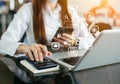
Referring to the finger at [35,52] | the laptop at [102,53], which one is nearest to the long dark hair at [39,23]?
the finger at [35,52]

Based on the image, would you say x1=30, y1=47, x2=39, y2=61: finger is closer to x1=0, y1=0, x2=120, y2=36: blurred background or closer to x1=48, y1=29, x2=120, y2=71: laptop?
x1=48, y1=29, x2=120, y2=71: laptop

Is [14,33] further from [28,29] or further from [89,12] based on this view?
[89,12]

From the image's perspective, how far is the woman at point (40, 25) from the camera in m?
0.85

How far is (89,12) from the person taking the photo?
1810mm

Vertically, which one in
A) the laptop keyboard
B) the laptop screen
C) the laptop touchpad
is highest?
the laptop screen

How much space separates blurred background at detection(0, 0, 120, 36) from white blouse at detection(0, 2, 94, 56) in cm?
49

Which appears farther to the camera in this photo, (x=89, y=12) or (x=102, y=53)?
(x=89, y=12)

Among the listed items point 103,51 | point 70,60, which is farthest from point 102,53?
point 70,60

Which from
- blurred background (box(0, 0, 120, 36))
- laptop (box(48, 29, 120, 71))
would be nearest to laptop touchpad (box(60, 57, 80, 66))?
laptop (box(48, 29, 120, 71))

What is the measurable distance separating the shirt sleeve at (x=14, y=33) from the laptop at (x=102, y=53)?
294 millimetres

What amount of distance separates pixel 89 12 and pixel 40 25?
2.96 feet

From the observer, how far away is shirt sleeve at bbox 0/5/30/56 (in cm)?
81

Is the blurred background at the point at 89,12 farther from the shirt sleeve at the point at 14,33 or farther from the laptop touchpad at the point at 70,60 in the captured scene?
the laptop touchpad at the point at 70,60

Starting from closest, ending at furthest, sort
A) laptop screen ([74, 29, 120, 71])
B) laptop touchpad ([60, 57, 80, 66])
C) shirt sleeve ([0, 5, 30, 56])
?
laptop screen ([74, 29, 120, 71]) → laptop touchpad ([60, 57, 80, 66]) → shirt sleeve ([0, 5, 30, 56])
